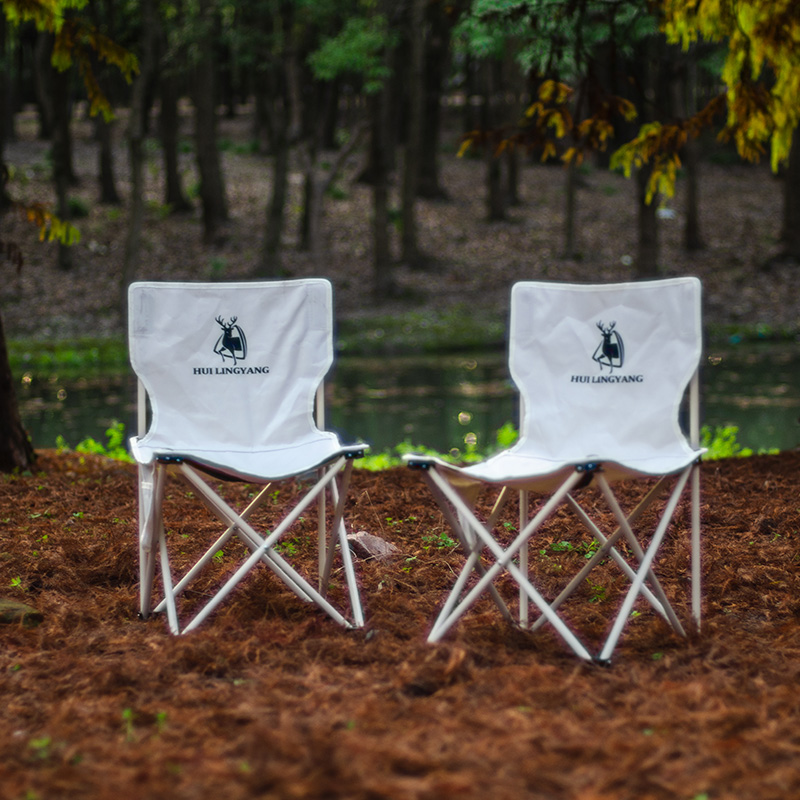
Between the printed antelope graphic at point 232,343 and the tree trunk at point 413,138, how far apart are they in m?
12.9

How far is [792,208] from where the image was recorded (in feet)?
56.4

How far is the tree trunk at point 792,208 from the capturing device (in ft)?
55.3

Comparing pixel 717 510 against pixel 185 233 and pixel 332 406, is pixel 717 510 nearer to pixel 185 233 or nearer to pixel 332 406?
pixel 332 406

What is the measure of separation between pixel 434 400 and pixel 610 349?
22.7 ft

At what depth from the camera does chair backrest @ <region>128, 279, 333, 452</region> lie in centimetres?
342

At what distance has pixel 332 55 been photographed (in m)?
14.3

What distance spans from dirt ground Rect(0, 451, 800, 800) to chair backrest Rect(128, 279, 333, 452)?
0.55 metres

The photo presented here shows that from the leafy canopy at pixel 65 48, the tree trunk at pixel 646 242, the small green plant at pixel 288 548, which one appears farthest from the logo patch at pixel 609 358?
the tree trunk at pixel 646 242

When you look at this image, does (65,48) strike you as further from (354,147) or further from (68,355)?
(354,147)

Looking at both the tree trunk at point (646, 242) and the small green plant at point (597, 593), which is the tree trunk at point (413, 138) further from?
the small green plant at point (597, 593)

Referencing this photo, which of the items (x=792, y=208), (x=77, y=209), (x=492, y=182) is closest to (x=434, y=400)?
(x=792, y=208)

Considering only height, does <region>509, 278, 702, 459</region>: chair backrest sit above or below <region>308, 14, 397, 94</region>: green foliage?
below

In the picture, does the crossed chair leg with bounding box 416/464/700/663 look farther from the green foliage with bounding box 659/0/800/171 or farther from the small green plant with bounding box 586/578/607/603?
the green foliage with bounding box 659/0/800/171

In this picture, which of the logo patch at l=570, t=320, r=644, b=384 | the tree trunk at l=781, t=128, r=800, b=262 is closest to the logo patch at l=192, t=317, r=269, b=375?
the logo patch at l=570, t=320, r=644, b=384
